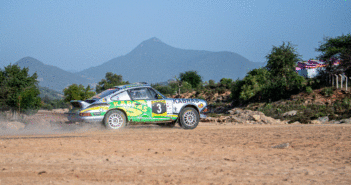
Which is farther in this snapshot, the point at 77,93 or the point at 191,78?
the point at 191,78

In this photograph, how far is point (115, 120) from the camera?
11.0 m

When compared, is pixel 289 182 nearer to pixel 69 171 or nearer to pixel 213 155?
pixel 213 155

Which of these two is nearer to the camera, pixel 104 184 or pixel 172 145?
pixel 104 184

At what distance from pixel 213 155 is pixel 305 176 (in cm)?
198

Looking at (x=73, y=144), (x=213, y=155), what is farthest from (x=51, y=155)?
(x=213, y=155)

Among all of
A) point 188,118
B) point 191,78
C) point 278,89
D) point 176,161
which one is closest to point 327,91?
point 278,89

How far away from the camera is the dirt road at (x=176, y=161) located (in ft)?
15.4

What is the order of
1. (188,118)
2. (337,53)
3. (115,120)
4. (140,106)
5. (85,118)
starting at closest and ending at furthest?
(85,118) < (115,120) < (140,106) < (188,118) < (337,53)

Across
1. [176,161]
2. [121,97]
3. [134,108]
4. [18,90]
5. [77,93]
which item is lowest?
[176,161]

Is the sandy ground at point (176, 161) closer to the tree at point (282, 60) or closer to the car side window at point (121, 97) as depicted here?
the car side window at point (121, 97)

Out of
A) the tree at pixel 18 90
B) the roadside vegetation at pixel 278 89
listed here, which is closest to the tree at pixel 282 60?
the roadside vegetation at pixel 278 89

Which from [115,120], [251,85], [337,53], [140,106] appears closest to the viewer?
[115,120]

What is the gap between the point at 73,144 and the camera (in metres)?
7.50

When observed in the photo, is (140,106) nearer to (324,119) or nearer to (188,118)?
(188,118)
